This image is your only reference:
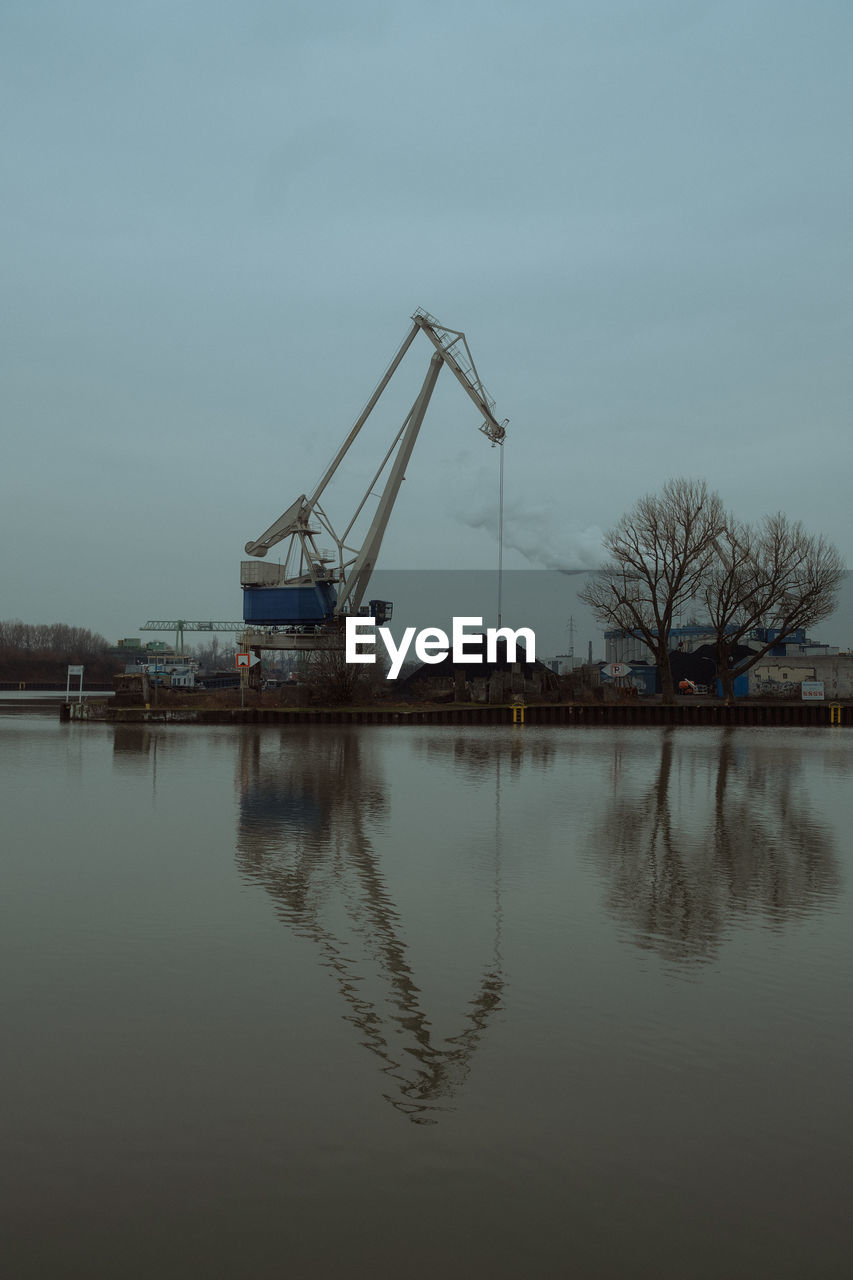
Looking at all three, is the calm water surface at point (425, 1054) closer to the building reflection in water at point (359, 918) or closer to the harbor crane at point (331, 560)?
the building reflection in water at point (359, 918)

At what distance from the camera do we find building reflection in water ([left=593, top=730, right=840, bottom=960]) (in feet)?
31.1

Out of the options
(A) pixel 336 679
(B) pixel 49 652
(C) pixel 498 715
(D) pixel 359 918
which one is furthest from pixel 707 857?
(B) pixel 49 652

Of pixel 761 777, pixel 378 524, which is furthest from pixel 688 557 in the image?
pixel 761 777

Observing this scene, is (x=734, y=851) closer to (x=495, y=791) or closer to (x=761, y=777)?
(x=495, y=791)

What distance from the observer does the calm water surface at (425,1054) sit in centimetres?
418

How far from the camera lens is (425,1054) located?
5984 millimetres

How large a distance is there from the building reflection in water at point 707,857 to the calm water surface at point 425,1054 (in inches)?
3.0

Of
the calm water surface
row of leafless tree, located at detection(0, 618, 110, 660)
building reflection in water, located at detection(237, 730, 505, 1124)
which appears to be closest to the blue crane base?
building reflection in water, located at detection(237, 730, 505, 1124)

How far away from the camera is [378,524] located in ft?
224

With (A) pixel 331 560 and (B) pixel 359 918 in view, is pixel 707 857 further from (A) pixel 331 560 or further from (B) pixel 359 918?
(A) pixel 331 560

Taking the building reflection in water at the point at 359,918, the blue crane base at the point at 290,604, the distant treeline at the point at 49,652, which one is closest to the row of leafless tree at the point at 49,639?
the distant treeline at the point at 49,652

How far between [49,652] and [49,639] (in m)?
22.2

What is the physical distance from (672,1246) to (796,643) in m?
106

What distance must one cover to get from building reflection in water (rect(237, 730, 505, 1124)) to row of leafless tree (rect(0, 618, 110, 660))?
159 m
